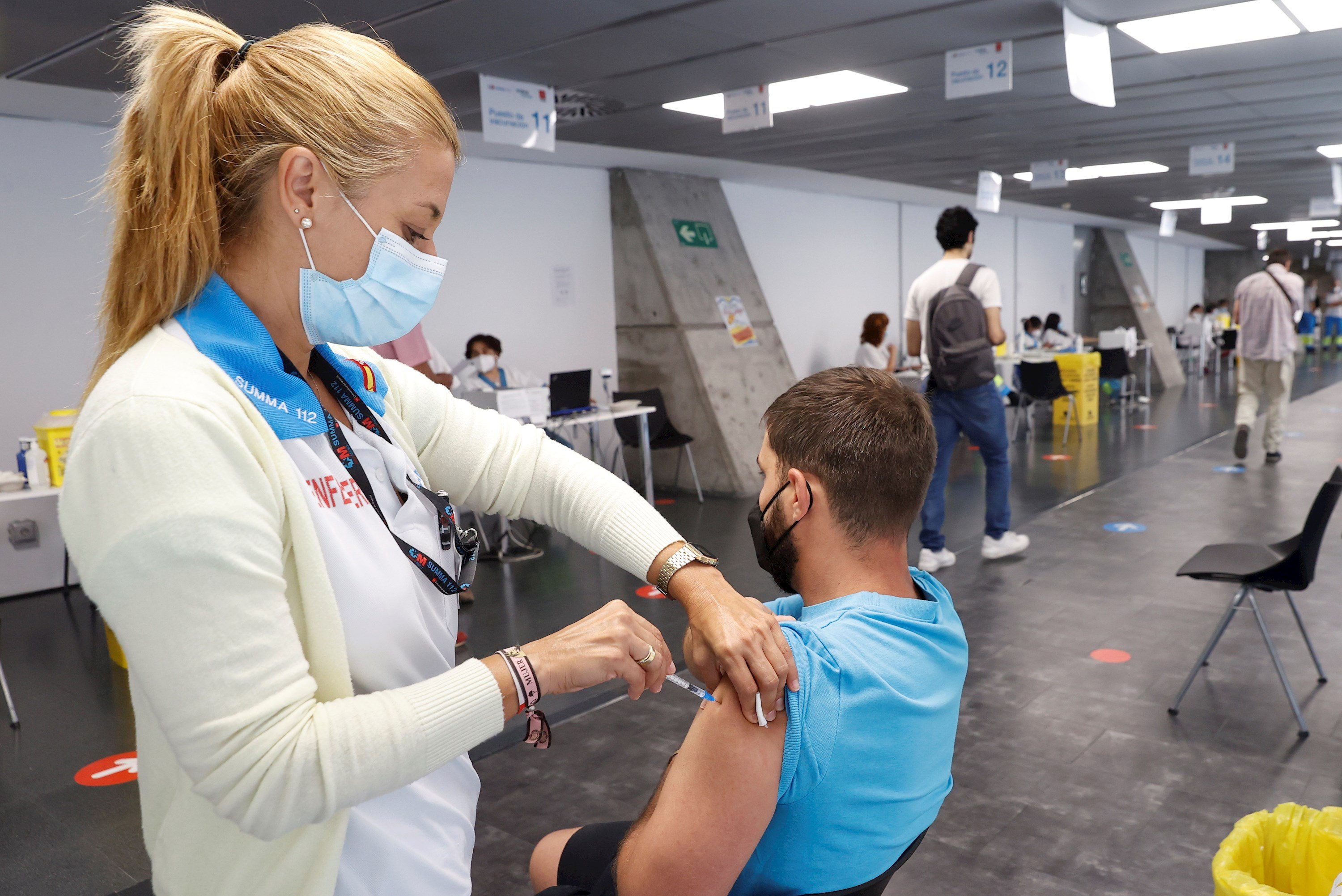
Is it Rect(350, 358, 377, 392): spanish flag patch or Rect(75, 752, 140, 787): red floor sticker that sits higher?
Rect(350, 358, 377, 392): spanish flag patch

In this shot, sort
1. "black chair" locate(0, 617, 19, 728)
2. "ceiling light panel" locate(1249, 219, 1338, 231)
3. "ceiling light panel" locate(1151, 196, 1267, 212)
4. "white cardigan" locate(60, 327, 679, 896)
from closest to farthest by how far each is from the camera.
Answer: "white cardigan" locate(60, 327, 679, 896), "black chair" locate(0, 617, 19, 728), "ceiling light panel" locate(1151, 196, 1267, 212), "ceiling light panel" locate(1249, 219, 1338, 231)

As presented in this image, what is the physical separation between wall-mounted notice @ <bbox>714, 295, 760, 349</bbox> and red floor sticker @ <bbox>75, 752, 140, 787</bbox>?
18.5 ft

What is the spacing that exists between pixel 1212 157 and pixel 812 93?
4273mm

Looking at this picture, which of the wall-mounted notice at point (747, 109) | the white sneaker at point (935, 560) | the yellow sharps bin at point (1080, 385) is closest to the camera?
the white sneaker at point (935, 560)

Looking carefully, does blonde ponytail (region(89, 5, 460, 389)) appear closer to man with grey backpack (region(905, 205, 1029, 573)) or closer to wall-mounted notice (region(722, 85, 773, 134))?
man with grey backpack (region(905, 205, 1029, 573))

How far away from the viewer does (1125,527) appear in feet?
18.4

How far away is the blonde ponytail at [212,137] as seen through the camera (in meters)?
0.81

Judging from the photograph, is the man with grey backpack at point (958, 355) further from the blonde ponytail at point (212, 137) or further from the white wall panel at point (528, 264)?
the blonde ponytail at point (212, 137)

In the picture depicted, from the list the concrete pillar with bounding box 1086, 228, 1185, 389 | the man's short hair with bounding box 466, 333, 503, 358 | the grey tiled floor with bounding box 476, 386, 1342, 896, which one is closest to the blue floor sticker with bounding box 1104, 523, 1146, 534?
the grey tiled floor with bounding box 476, 386, 1342, 896

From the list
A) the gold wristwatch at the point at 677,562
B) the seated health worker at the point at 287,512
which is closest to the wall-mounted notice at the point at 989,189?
the gold wristwatch at the point at 677,562

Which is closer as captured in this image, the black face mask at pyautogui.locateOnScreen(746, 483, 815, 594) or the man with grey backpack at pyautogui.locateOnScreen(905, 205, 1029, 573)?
the black face mask at pyautogui.locateOnScreen(746, 483, 815, 594)

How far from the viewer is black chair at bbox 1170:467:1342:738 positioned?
2.85m

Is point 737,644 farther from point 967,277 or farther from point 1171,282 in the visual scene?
point 1171,282

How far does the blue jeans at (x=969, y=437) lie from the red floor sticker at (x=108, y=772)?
3.44 m
